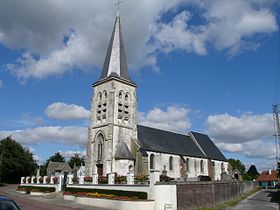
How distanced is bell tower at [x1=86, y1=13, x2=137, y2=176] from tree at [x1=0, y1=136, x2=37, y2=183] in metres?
25.7

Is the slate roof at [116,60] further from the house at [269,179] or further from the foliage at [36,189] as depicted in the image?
the house at [269,179]

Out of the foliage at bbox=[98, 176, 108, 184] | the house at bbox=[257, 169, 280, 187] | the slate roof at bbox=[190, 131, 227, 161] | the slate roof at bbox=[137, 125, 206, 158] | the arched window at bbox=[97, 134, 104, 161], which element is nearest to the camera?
the foliage at bbox=[98, 176, 108, 184]

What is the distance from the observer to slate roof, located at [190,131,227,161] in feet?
170

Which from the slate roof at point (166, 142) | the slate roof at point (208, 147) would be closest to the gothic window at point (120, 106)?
the slate roof at point (166, 142)

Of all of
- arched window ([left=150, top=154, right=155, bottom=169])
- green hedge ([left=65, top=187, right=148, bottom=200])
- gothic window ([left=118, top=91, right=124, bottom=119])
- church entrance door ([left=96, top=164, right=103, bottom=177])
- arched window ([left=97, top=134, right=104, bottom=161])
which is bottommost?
green hedge ([left=65, top=187, right=148, bottom=200])

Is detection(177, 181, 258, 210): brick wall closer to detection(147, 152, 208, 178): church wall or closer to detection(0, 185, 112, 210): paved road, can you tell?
detection(0, 185, 112, 210): paved road

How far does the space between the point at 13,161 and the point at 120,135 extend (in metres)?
29.8

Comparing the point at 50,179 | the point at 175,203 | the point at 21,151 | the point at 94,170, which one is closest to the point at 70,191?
the point at 94,170

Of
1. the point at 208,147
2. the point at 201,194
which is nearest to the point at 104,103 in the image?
the point at 201,194

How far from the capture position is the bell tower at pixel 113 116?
32.7m

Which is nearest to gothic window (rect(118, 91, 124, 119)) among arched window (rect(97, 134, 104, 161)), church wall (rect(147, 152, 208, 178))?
arched window (rect(97, 134, 104, 161))

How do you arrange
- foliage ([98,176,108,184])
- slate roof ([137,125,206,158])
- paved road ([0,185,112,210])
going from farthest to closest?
slate roof ([137,125,206,158]) < foliage ([98,176,108,184]) < paved road ([0,185,112,210])

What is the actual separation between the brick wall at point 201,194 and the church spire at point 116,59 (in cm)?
1619

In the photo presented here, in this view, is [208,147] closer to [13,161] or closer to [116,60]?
[116,60]
